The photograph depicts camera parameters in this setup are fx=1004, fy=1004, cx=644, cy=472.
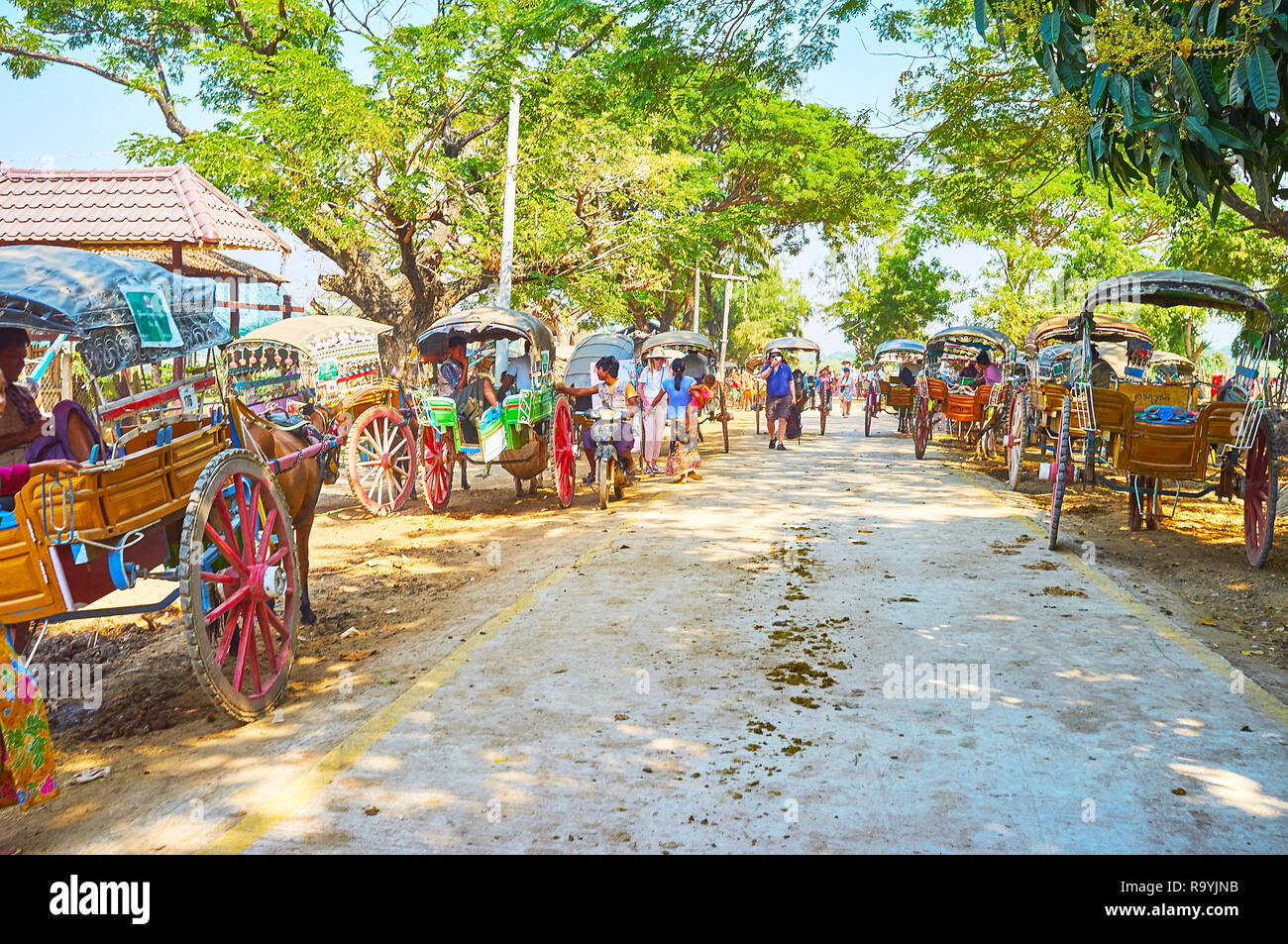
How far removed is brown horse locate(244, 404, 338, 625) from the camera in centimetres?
629

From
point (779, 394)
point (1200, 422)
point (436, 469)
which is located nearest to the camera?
point (1200, 422)

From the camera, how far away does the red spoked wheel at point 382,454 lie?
11.5 metres

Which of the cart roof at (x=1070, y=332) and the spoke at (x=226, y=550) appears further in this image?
the cart roof at (x=1070, y=332)

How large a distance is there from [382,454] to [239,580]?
7.18 metres

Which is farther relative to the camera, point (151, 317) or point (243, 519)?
point (243, 519)

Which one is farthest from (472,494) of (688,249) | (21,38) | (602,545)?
(21,38)

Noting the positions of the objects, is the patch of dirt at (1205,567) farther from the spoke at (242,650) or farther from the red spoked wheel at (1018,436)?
the spoke at (242,650)

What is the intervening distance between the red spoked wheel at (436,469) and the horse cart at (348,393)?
0.53 feet

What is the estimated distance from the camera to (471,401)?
1186 centimetres

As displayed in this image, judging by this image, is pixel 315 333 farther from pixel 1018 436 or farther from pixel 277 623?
pixel 277 623

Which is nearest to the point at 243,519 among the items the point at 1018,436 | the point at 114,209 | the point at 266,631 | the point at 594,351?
the point at 266,631

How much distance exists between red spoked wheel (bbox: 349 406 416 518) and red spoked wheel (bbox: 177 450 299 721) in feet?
19.6

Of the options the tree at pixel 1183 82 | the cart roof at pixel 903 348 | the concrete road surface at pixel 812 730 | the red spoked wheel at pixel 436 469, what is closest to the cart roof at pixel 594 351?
the red spoked wheel at pixel 436 469
